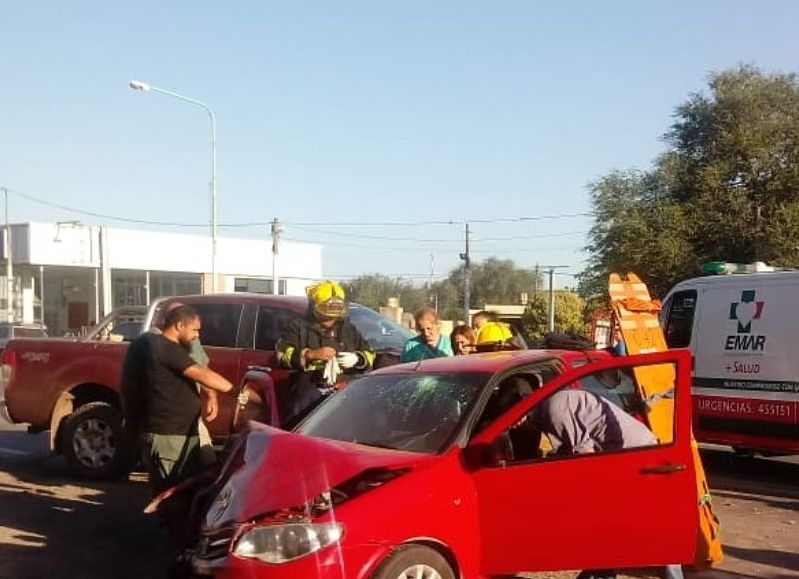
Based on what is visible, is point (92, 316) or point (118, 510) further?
point (92, 316)

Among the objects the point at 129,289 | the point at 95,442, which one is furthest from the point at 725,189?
the point at 129,289

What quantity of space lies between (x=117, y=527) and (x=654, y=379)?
174 inches

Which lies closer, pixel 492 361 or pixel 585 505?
pixel 585 505

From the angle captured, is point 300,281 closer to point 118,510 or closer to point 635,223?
point 635,223

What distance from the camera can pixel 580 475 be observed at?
14.9ft

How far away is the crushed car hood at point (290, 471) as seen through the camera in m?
4.16

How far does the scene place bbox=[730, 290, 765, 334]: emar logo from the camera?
9570 millimetres

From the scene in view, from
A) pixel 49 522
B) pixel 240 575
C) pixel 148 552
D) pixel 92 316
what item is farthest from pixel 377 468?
pixel 92 316

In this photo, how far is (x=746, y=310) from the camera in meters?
9.70

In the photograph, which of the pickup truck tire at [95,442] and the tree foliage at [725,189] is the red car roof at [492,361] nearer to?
the pickup truck tire at [95,442]

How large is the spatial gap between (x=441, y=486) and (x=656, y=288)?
21150 mm

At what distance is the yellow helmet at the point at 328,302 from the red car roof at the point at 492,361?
1.41 m

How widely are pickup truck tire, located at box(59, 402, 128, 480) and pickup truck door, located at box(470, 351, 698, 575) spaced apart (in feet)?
18.3

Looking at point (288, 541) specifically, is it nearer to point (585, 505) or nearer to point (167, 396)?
point (585, 505)
